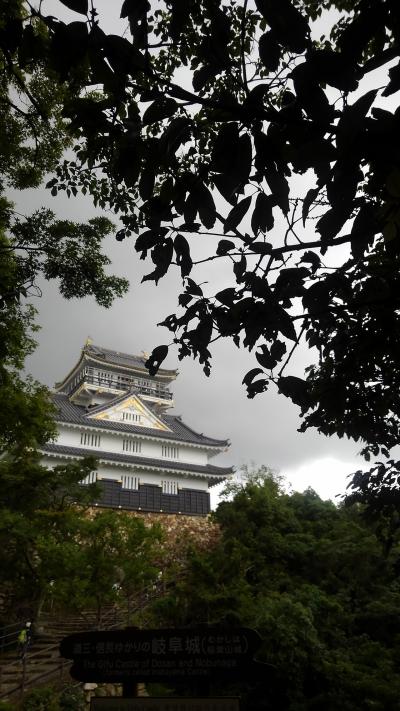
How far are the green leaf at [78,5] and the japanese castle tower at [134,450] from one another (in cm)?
1957

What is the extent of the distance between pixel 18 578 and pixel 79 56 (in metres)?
11.1

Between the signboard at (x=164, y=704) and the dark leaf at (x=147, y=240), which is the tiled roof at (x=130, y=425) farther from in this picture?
the dark leaf at (x=147, y=240)

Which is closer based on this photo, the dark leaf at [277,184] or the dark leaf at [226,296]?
the dark leaf at [277,184]

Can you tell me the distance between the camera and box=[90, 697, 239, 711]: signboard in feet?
13.0

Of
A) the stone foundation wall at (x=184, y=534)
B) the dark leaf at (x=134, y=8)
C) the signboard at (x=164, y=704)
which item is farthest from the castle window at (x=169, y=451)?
the dark leaf at (x=134, y=8)

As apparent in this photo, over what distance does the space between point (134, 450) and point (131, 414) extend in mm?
1994

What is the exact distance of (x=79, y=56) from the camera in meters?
1.40

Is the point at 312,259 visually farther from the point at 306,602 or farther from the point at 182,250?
the point at 306,602

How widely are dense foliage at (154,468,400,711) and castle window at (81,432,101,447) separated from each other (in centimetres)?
907

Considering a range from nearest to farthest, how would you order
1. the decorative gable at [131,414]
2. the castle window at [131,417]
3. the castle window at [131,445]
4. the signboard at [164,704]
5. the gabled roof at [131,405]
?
the signboard at [164,704] → the castle window at [131,445] → the decorative gable at [131,414] → the gabled roof at [131,405] → the castle window at [131,417]

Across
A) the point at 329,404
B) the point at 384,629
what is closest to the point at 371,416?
the point at 329,404

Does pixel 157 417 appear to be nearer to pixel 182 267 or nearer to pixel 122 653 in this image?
pixel 122 653

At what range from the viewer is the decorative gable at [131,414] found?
23375mm

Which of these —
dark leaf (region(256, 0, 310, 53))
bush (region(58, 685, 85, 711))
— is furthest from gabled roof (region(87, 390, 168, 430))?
dark leaf (region(256, 0, 310, 53))
